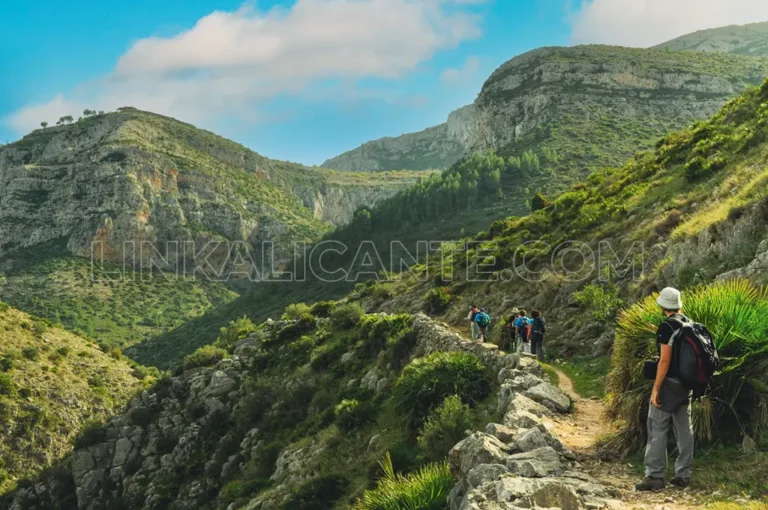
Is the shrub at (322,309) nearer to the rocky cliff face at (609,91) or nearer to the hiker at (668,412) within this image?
the hiker at (668,412)

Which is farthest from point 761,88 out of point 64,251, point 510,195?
point 64,251

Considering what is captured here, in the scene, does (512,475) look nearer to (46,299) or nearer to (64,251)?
(46,299)

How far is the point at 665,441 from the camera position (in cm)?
498

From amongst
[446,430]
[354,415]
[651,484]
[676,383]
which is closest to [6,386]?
[354,415]

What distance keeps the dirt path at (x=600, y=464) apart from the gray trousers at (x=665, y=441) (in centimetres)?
22

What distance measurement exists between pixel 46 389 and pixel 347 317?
23.5 m

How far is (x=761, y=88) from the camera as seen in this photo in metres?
25.7

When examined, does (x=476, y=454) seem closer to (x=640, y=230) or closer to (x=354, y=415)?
(x=354, y=415)

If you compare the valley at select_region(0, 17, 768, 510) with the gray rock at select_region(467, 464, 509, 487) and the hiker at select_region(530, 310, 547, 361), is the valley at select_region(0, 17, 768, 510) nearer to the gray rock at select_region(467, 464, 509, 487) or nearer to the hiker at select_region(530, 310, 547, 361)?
the gray rock at select_region(467, 464, 509, 487)

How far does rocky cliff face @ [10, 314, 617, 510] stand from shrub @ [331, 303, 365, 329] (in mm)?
4303

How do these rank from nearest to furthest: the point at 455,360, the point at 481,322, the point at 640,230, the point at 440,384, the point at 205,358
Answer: the point at 440,384
the point at 455,360
the point at 481,322
the point at 640,230
the point at 205,358

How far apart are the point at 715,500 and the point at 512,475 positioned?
5.72ft

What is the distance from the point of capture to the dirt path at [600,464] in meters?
4.50

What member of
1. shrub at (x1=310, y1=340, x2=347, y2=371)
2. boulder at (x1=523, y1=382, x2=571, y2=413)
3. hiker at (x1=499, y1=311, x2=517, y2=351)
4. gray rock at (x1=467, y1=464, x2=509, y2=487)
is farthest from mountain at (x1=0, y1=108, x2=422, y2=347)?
gray rock at (x1=467, y1=464, x2=509, y2=487)
